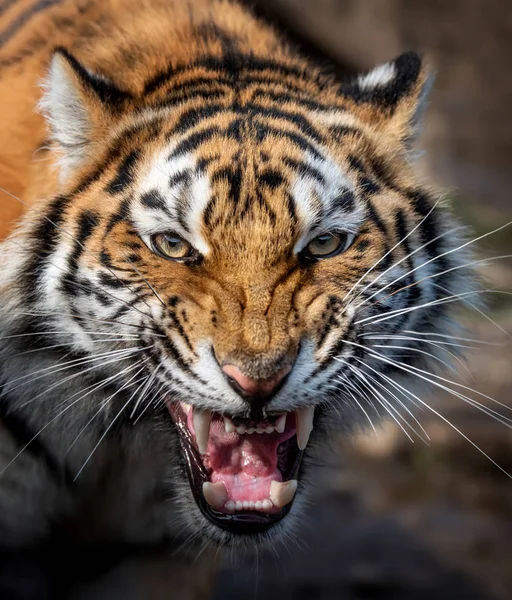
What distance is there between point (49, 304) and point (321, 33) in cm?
273

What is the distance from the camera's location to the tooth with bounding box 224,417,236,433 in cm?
170

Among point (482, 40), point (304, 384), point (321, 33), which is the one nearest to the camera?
point (304, 384)

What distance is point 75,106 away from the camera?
5.86ft

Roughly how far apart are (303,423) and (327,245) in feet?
1.17

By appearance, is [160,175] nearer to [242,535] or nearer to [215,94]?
[215,94]

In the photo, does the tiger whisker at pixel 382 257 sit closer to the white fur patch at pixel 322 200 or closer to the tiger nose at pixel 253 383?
the white fur patch at pixel 322 200

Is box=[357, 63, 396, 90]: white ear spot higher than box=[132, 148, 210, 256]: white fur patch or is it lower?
higher

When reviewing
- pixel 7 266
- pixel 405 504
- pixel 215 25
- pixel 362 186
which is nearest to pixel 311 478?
pixel 362 186

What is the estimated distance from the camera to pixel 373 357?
6.14 feet

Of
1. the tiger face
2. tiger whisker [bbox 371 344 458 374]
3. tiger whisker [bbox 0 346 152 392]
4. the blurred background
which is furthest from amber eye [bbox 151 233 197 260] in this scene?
the blurred background

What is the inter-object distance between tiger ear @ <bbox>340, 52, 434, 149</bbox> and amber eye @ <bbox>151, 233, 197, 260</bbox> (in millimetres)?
547

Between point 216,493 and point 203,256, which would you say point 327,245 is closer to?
point 203,256

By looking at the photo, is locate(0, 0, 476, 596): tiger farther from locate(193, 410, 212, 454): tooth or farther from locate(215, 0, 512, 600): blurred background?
locate(215, 0, 512, 600): blurred background

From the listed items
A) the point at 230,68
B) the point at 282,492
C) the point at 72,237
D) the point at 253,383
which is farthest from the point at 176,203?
the point at 282,492
